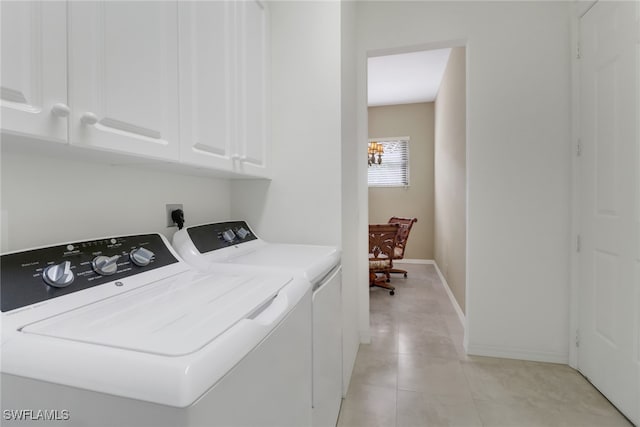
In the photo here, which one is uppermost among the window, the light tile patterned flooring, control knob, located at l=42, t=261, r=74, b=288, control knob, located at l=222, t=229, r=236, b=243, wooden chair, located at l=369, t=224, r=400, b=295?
the window

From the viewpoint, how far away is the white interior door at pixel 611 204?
1.53 metres

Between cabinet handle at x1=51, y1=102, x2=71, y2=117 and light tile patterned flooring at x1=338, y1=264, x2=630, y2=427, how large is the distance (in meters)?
1.74

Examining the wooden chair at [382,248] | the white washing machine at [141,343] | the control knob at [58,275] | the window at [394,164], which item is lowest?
the wooden chair at [382,248]

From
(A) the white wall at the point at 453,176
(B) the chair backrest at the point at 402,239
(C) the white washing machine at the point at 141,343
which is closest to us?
(C) the white washing machine at the point at 141,343

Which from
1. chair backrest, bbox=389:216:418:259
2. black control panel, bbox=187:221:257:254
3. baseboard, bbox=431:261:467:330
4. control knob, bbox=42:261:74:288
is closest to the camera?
control knob, bbox=42:261:74:288

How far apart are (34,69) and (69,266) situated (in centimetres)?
49

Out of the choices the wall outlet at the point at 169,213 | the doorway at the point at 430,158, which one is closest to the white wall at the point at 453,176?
the doorway at the point at 430,158

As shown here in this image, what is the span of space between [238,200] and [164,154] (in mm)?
856

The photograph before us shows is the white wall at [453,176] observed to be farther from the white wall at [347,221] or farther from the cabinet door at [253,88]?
the cabinet door at [253,88]

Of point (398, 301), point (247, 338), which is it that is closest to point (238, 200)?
point (247, 338)

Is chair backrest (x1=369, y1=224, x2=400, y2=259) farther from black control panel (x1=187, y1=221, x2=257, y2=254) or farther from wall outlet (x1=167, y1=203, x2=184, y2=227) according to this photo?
wall outlet (x1=167, y1=203, x2=184, y2=227)

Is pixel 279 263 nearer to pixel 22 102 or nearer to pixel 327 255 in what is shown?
pixel 327 255

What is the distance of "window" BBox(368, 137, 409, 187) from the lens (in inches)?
214

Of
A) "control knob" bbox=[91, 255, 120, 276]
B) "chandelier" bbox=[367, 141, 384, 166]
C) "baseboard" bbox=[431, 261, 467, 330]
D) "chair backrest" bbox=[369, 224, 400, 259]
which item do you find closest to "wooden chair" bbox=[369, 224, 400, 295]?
"chair backrest" bbox=[369, 224, 400, 259]
